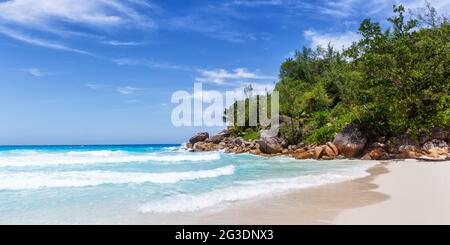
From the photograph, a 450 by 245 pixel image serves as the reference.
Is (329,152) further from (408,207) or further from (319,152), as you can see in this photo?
(408,207)

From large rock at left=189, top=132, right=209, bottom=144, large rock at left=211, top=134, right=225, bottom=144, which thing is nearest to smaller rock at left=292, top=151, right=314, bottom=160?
large rock at left=211, top=134, right=225, bottom=144

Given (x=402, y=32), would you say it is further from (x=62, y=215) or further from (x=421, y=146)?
(x=62, y=215)

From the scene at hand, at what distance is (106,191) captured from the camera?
11.3m

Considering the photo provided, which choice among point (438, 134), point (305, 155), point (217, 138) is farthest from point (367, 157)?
point (217, 138)

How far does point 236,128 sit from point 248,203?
39.3 m

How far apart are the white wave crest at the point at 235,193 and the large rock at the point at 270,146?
678 inches

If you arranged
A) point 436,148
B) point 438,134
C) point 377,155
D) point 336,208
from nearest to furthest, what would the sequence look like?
point 336,208 → point 436,148 → point 438,134 → point 377,155

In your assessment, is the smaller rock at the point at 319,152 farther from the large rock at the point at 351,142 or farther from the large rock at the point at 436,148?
the large rock at the point at 436,148

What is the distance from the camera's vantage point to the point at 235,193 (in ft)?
34.0

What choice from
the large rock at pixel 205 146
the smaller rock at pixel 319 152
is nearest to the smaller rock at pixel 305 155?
the smaller rock at pixel 319 152

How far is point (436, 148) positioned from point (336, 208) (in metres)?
15.9

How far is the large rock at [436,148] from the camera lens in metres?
20.0
